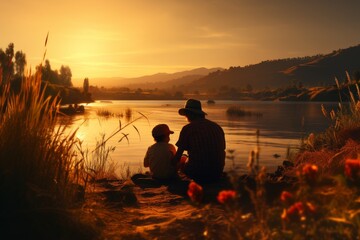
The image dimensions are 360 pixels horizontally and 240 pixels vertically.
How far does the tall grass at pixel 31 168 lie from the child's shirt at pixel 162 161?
2814 millimetres

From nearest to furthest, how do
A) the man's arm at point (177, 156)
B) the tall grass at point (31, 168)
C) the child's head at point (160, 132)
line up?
the tall grass at point (31, 168) → the man's arm at point (177, 156) → the child's head at point (160, 132)

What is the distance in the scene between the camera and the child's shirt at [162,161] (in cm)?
822

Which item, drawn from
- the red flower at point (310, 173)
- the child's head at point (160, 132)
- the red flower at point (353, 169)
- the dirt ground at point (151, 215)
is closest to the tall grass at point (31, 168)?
the dirt ground at point (151, 215)

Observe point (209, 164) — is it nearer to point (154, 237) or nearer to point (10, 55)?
point (154, 237)

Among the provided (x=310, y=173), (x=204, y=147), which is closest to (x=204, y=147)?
(x=204, y=147)

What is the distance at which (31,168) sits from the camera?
484 centimetres

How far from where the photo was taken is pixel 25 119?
16.6 feet

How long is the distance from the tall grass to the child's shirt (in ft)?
9.23

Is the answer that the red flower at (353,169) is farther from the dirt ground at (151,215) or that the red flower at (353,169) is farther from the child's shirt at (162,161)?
the child's shirt at (162,161)

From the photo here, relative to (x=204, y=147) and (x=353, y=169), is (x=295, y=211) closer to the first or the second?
(x=353, y=169)

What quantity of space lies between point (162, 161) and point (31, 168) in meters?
3.60

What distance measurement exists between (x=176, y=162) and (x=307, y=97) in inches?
3884

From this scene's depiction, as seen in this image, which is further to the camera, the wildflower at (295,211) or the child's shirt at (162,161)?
the child's shirt at (162,161)

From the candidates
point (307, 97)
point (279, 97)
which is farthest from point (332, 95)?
point (279, 97)
